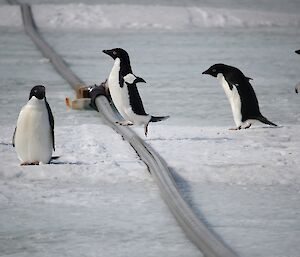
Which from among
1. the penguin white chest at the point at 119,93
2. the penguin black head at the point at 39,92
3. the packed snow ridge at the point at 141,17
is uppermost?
the penguin black head at the point at 39,92

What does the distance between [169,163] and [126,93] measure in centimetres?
142

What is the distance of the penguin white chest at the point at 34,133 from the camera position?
23.1ft

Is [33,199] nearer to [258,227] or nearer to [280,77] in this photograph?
[258,227]

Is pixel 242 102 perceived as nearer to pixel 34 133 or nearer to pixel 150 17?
pixel 34 133

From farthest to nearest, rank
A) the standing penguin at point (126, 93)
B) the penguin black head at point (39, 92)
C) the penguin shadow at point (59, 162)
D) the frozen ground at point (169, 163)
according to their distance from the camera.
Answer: the standing penguin at point (126, 93)
the penguin shadow at point (59, 162)
the penguin black head at point (39, 92)
the frozen ground at point (169, 163)

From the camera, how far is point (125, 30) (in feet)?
56.7

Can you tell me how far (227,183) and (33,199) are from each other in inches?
49.1

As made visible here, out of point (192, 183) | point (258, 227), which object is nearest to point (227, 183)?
point (192, 183)

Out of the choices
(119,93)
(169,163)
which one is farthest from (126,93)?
(169,163)

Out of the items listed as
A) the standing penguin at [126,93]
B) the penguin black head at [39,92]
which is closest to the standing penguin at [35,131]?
the penguin black head at [39,92]

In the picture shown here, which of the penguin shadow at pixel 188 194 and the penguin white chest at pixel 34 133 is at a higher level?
the penguin white chest at pixel 34 133

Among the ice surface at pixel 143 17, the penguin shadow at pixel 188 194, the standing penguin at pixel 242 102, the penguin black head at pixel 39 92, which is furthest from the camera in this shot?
the ice surface at pixel 143 17

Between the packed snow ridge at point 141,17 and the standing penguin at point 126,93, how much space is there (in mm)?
8873

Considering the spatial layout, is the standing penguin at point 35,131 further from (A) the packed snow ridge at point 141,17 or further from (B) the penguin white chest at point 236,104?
(A) the packed snow ridge at point 141,17
